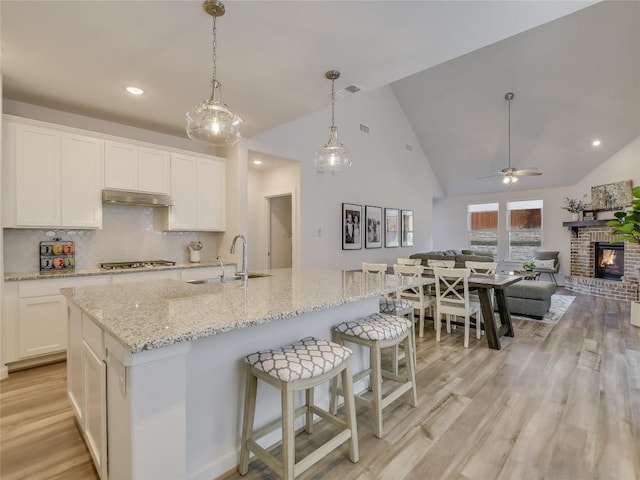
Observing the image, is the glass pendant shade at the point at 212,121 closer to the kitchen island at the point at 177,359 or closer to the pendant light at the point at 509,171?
the kitchen island at the point at 177,359

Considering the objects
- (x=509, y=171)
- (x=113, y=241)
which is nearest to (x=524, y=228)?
(x=509, y=171)

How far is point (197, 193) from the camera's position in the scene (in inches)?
171

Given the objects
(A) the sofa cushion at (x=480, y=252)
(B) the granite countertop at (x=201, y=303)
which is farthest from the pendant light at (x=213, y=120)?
(A) the sofa cushion at (x=480, y=252)

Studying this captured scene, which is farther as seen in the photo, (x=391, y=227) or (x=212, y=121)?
(x=391, y=227)

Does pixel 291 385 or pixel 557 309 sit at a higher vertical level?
pixel 291 385

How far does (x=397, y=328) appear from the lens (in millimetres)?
2133

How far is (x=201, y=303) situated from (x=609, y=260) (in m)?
8.66

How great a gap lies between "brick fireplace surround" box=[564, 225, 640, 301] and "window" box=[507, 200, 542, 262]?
88 centimetres

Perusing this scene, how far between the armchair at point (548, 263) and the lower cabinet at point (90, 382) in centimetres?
860

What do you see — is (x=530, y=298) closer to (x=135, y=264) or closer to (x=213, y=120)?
(x=213, y=120)

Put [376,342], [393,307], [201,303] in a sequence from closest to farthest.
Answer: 1. [201,303]
2. [376,342]
3. [393,307]

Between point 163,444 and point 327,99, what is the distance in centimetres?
324

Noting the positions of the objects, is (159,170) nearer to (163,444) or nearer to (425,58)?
(425,58)

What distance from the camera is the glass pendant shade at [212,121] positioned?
215 cm
